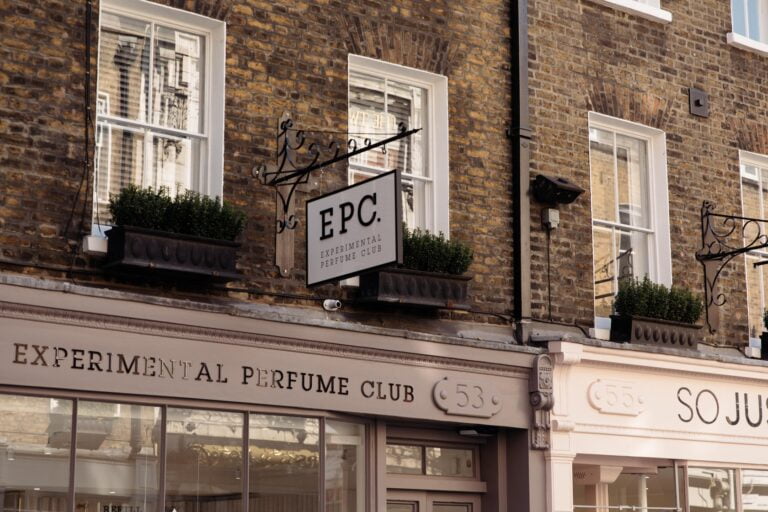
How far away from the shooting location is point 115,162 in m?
10.6

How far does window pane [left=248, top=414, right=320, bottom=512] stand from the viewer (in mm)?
10688

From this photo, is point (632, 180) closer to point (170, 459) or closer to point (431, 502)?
point (431, 502)

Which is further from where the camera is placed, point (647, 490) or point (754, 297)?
point (754, 297)

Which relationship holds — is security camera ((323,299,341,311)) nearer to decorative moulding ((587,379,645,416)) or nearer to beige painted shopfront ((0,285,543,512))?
beige painted shopfront ((0,285,543,512))

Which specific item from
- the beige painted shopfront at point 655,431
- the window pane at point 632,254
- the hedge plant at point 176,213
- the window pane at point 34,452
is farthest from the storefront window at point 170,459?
the window pane at point 632,254

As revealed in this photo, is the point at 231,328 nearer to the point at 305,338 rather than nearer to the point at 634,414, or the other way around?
the point at 305,338

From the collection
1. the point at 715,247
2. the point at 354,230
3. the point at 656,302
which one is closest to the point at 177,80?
the point at 354,230

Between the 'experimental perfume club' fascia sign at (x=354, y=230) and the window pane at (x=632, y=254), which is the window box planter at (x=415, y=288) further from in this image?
the window pane at (x=632, y=254)

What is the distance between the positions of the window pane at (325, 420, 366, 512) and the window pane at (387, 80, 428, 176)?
247 cm

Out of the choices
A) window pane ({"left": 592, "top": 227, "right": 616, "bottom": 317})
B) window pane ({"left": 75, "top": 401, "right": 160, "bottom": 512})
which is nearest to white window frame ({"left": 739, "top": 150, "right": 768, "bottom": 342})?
window pane ({"left": 592, "top": 227, "right": 616, "bottom": 317})

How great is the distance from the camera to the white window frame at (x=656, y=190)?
13.9m

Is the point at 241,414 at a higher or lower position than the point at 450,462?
higher

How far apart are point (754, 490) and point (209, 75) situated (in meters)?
7.08

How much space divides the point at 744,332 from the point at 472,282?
3721mm
